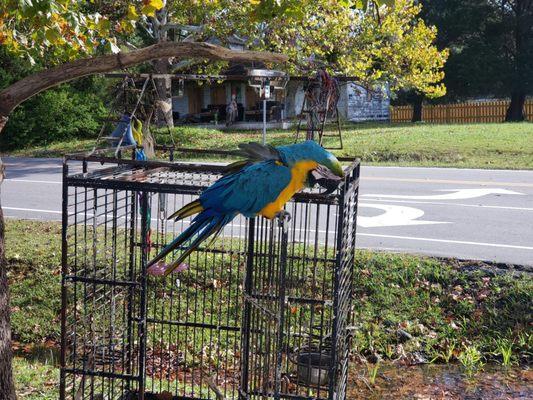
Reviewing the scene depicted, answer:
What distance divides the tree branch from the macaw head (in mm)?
693

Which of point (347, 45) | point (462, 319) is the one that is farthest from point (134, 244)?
point (347, 45)

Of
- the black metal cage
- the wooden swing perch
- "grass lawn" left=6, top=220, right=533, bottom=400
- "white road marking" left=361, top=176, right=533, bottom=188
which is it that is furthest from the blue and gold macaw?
"white road marking" left=361, top=176, right=533, bottom=188

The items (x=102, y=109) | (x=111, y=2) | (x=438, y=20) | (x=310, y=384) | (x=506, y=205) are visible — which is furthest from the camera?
(x=438, y=20)

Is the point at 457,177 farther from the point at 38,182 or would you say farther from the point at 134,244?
the point at 134,244

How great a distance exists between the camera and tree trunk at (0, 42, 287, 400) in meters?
3.75

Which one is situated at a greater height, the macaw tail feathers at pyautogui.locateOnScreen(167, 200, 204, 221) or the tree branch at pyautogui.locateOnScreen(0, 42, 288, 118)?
the tree branch at pyautogui.locateOnScreen(0, 42, 288, 118)

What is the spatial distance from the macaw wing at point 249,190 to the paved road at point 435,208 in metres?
5.18

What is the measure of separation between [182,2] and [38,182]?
22.3 feet

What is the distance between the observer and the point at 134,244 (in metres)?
5.05

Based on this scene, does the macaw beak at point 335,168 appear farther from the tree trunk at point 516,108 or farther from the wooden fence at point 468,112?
the wooden fence at point 468,112

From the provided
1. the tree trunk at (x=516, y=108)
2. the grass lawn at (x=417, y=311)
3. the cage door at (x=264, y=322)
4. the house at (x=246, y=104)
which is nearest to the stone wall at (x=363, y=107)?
the house at (x=246, y=104)

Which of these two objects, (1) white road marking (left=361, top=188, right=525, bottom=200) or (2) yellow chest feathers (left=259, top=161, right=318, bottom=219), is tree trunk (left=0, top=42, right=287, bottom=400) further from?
(1) white road marking (left=361, top=188, right=525, bottom=200)

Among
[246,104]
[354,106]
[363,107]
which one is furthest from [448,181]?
[246,104]

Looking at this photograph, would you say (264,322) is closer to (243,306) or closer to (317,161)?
(243,306)
